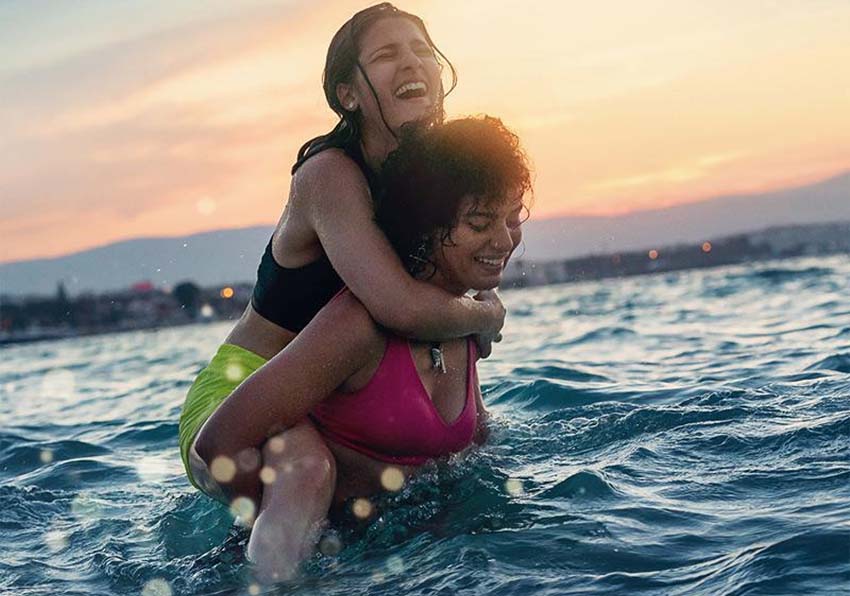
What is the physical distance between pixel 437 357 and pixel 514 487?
2.54 feet

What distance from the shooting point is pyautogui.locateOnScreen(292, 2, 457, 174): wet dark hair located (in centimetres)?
454

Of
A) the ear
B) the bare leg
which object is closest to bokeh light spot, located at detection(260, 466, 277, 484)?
the bare leg

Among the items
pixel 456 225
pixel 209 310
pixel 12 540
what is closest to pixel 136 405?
pixel 12 540

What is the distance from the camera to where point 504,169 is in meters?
4.01

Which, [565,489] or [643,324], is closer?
[565,489]

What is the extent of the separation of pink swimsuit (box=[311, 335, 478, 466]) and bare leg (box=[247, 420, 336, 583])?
0.36 feet

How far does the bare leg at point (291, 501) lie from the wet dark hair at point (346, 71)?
125 cm

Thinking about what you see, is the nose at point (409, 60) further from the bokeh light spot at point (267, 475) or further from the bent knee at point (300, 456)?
the bokeh light spot at point (267, 475)

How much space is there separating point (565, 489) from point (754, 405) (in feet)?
6.54

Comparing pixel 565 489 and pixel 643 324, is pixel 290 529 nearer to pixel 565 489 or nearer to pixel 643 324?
pixel 565 489

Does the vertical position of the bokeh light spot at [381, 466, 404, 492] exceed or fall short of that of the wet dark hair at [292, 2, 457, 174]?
it falls short

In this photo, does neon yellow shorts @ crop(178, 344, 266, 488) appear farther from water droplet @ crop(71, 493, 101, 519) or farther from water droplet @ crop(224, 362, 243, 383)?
water droplet @ crop(71, 493, 101, 519)

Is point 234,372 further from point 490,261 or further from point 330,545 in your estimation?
point 490,261

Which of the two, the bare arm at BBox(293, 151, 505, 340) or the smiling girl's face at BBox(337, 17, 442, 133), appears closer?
the bare arm at BBox(293, 151, 505, 340)
